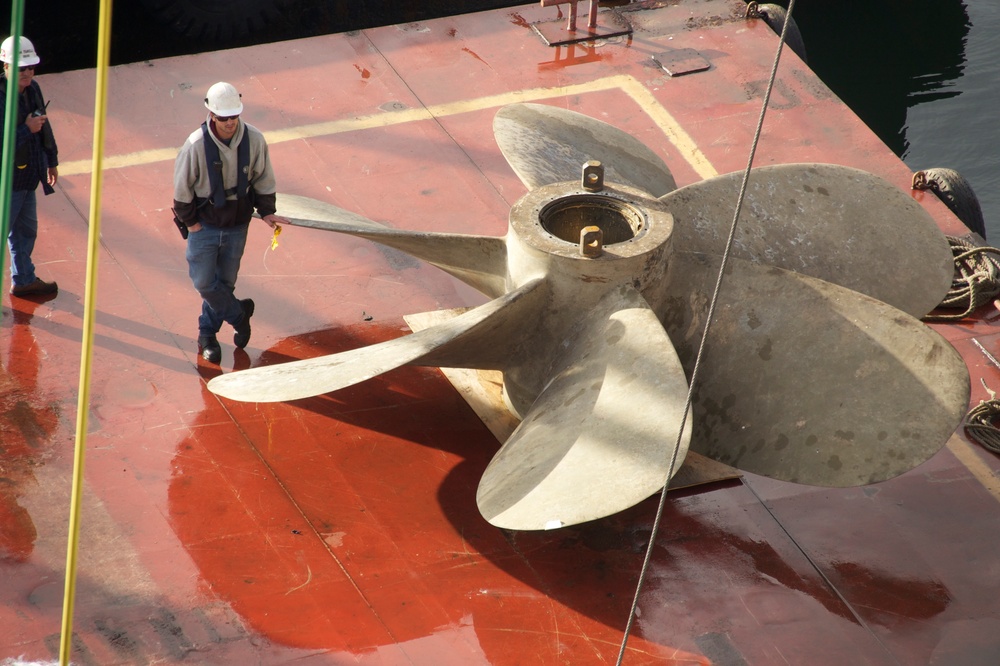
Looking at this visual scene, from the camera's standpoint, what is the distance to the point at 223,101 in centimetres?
706

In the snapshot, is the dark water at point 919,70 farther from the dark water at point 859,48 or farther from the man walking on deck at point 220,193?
the man walking on deck at point 220,193

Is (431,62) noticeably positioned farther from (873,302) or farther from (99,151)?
(99,151)

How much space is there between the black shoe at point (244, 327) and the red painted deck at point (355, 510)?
70 millimetres

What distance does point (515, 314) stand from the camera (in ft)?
22.6

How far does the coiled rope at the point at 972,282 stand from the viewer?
889cm

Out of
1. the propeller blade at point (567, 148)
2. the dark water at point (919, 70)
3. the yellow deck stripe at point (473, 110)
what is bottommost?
the dark water at point (919, 70)

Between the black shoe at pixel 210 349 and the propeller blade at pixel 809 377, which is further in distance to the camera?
the black shoe at pixel 210 349

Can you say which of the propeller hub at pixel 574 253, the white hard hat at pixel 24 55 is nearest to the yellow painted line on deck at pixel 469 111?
the white hard hat at pixel 24 55

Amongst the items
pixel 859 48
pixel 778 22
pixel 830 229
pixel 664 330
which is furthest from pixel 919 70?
Answer: pixel 664 330

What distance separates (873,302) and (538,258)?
1.79 meters

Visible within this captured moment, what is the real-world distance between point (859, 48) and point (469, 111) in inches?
310

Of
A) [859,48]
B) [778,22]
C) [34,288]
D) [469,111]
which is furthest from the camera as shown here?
[859,48]

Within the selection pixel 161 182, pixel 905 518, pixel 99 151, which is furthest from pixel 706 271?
pixel 161 182

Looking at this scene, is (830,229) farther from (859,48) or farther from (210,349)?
(859,48)
